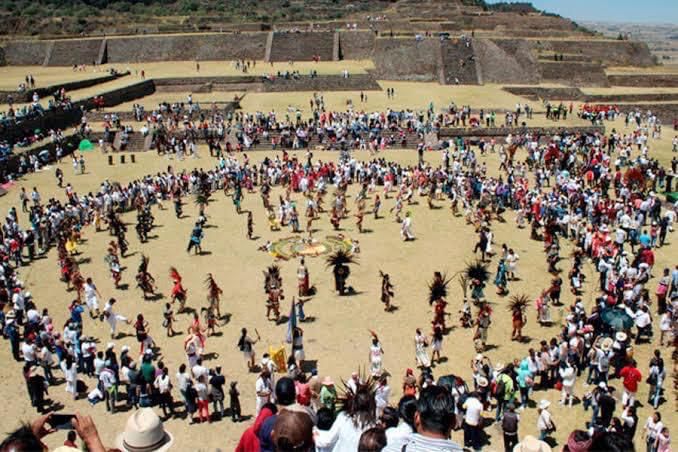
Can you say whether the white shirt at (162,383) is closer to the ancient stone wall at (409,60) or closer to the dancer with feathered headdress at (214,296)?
the dancer with feathered headdress at (214,296)

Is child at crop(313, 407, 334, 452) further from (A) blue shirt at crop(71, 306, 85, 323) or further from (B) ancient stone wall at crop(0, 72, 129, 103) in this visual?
(B) ancient stone wall at crop(0, 72, 129, 103)

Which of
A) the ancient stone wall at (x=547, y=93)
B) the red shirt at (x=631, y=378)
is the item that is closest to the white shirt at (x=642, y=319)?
the red shirt at (x=631, y=378)

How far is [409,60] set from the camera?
46.8 meters

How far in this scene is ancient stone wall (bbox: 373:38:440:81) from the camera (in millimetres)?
46219

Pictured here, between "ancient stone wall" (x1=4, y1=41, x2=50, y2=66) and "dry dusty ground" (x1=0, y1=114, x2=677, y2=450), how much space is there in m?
32.9

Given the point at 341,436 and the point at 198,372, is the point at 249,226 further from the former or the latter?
the point at 341,436

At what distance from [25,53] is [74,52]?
164 inches

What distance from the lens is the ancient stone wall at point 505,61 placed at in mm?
45625

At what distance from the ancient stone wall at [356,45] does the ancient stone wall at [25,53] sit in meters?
24.6

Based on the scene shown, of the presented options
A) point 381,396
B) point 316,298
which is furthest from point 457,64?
point 381,396

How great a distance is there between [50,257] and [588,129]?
26.9 m

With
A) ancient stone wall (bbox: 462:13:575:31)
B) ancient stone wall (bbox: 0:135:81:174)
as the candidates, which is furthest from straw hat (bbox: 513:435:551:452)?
ancient stone wall (bbox: 462:13:575:31)

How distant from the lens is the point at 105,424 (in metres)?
10.2

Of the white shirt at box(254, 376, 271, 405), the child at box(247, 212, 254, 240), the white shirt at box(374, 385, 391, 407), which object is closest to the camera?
the white shirt at box(254, 376, 271, 405)
